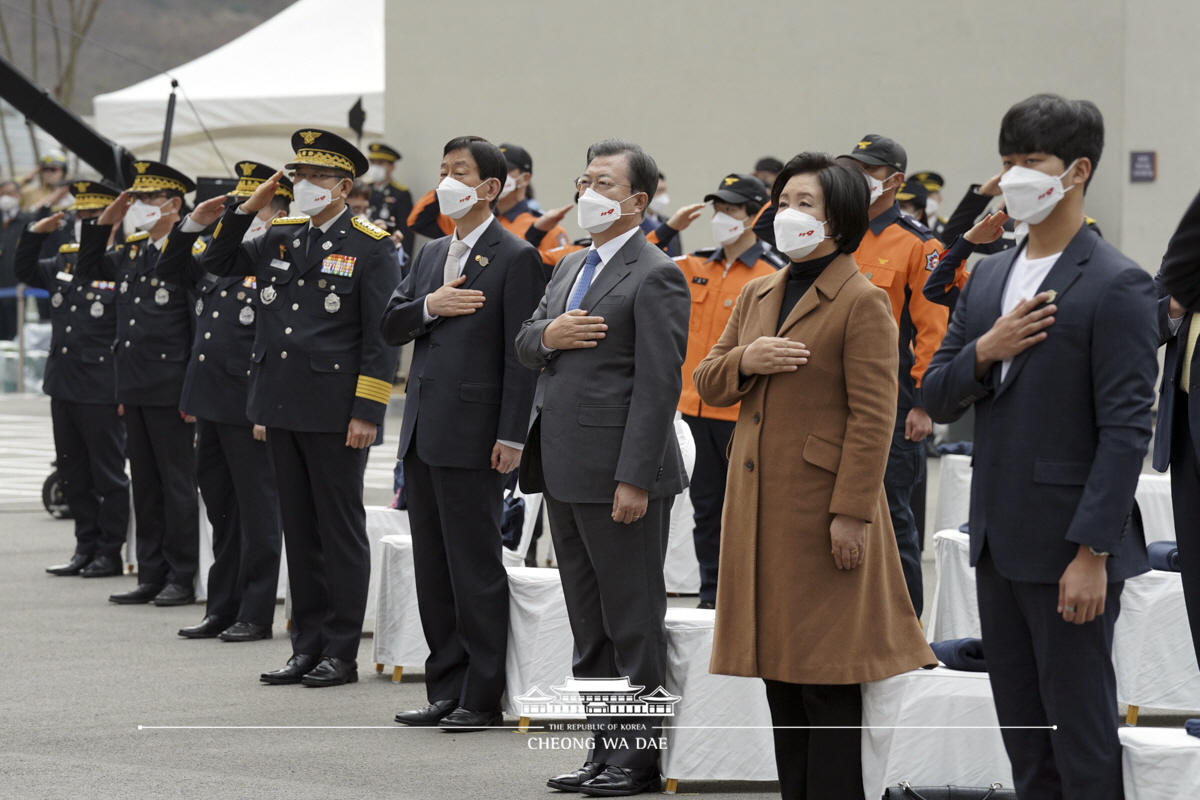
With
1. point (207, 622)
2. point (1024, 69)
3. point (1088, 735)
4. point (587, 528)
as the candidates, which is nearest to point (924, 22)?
point (1024, 69)

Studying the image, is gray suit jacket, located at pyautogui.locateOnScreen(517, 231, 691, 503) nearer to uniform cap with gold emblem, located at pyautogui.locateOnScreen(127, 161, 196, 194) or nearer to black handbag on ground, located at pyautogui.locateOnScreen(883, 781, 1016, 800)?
black handbag on ground, located at pyautogui.locateOnScreen(883, 781, 1016, 800)

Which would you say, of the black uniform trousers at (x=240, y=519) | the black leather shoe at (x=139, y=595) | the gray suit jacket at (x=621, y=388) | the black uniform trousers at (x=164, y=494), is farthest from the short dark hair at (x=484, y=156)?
the black leather shoe at (x=139, y=595)

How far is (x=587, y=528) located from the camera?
4.69 meters

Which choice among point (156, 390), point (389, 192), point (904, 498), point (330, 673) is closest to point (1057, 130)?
point (904, 498)

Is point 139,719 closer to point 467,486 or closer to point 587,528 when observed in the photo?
point 467,486

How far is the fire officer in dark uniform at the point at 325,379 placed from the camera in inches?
243

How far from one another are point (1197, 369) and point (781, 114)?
37.5 feet

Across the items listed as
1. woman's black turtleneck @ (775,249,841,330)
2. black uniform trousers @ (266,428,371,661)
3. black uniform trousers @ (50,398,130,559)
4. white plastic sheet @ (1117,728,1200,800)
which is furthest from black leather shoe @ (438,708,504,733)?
black uniform trousers @ (50,398,130,559)

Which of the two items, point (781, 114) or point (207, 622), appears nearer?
point (207, 622)

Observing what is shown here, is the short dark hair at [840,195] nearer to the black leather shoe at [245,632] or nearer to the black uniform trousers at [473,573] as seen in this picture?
the black uniform trousers at [473,573]

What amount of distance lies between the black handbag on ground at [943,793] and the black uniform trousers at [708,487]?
10.4 feet

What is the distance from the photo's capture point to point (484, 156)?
557 centimetres

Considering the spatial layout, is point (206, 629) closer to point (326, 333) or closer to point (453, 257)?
point (326, 333)

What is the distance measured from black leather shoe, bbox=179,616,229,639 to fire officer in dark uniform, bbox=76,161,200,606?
0.85 metres
